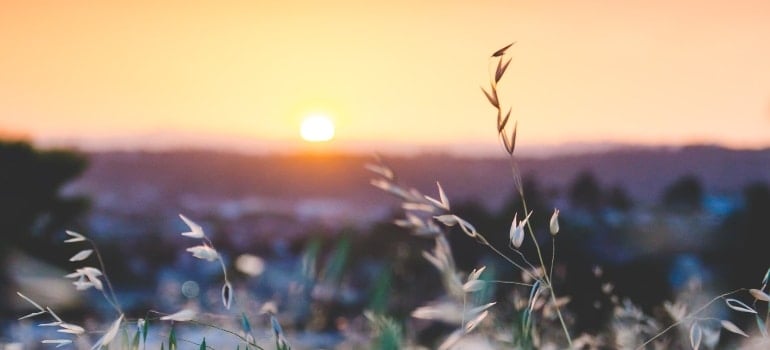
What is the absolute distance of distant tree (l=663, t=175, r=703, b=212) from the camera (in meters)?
8.30

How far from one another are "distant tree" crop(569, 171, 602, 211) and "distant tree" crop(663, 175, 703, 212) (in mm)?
512

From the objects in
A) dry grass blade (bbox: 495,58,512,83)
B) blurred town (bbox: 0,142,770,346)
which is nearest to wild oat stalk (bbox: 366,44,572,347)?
dry grass blade (bbox: 495,58,512,83)

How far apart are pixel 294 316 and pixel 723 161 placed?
6.20 metres

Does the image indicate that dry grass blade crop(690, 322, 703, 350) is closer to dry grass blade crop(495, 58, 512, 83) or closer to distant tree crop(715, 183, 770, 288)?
dry grass blade crop(495, 58, 512, 83)

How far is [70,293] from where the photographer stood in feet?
27.9

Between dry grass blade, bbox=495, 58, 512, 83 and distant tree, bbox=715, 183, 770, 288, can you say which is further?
distant tree, bbox=715, 183, 770, 288

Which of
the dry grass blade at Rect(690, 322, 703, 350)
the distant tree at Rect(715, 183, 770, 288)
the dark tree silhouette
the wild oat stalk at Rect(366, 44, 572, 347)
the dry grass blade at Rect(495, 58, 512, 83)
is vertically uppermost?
the dry grass blade at Rect(495, 58, 512, 83)

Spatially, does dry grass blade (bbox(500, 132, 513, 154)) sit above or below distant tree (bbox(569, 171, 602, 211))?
above

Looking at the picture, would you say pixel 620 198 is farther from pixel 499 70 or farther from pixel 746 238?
pixel 499 70

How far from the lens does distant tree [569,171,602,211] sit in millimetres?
8305

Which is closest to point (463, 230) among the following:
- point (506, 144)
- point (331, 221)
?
point (506, 144)

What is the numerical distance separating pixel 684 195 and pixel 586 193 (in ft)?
2.37

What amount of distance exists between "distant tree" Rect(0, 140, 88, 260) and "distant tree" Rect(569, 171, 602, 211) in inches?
154

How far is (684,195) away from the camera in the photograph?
8336mm
